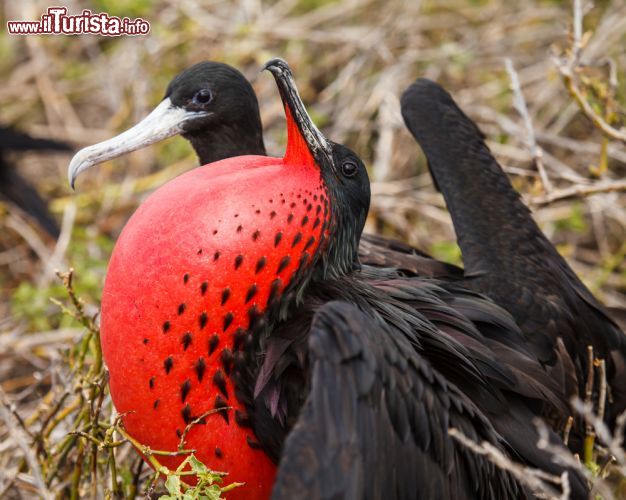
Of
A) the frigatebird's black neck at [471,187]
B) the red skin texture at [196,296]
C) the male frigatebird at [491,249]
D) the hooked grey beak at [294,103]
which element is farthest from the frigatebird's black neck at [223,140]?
the red skin texture at [196,296]

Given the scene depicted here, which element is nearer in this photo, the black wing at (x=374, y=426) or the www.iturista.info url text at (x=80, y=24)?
the black wing at (x=374, y=426)

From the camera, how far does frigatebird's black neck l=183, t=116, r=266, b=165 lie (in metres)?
2.98

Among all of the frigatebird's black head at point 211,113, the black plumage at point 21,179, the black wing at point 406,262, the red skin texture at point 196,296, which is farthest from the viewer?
the black plumage at point 21,179

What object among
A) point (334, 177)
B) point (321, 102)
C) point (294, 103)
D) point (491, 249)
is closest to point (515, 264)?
point (491, 249)

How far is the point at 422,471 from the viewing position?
179cm

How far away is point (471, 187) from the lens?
104 inches

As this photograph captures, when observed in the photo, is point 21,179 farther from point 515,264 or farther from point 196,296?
point 196,296

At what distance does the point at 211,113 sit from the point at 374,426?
57.2 inches

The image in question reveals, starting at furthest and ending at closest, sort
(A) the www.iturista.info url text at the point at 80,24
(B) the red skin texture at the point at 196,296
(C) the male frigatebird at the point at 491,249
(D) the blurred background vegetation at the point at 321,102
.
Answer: (A) the www.iturista.info url text at the point at 80,24
(D) the blurred background vegetation at the point at 321,102
(C) the male frigatebird at the point at 491,249
(B) the red skin texture at the point at 196,296

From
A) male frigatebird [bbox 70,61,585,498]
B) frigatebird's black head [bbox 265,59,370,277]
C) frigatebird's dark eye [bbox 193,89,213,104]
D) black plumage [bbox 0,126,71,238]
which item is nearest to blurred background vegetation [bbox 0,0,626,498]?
black plumage [bbox 0,126,71,238]

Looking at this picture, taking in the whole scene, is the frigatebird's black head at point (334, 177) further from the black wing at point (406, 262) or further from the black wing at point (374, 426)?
the black wing at point (406, 262)

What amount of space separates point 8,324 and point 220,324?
6.07 feet

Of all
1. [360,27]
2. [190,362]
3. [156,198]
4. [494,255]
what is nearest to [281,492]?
[190,362]

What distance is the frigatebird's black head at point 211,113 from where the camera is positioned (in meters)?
2.87
